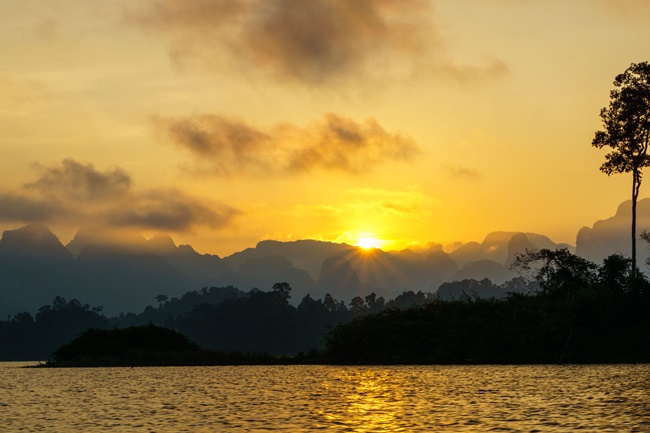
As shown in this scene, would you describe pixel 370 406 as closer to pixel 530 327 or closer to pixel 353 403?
pixel 353 403

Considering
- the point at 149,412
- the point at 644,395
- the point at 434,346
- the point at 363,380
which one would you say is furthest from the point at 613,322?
the point at 149,412

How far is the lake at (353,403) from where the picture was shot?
35844 millimetres

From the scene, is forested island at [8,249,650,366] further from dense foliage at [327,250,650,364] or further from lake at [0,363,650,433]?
lake at [0,363,650,433]

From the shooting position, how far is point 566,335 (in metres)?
83.9

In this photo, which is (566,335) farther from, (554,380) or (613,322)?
(554,380)

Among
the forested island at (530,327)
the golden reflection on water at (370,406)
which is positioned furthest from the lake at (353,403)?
the forested island at (530,327)

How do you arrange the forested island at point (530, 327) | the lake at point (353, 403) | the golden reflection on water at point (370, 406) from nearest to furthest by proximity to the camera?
1. the lake at point (353, 403)
2. the golden reflection on water at point (370, 406)
3. the forested island at point (530, 327)

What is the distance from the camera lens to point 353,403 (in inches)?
1811

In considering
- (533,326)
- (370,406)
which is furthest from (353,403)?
(533,326)

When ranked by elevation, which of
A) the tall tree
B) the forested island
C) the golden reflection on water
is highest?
the tall tree

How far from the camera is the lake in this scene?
35844mm

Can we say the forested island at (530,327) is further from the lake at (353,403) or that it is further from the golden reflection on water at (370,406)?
the golden reflection on water at (370,406)

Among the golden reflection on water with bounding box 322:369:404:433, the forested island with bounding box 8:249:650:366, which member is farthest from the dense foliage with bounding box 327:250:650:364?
the golden reflection on water with bounding box 322:369:404:433

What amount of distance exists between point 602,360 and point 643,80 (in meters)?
29.2
